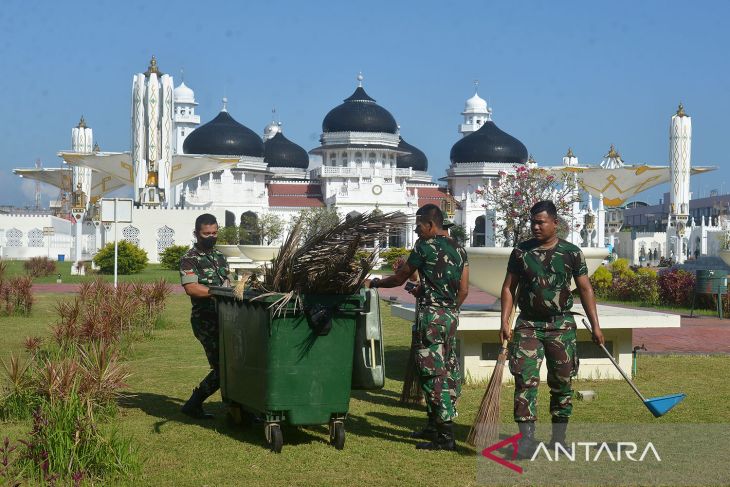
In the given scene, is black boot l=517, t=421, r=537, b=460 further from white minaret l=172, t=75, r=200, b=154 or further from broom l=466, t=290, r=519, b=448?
white minaret l=172, t=75, r=200, b=154

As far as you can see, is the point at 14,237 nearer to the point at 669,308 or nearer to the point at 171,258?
the point at 171,258

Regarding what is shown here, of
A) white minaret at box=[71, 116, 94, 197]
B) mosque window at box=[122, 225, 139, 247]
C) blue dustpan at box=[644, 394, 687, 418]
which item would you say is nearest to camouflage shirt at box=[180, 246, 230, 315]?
blue dustpan at box=[644, 394, 687, 418]

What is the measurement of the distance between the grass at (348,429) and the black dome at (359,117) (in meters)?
57.8

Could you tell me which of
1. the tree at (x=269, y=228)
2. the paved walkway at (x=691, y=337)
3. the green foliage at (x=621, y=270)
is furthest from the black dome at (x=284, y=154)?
the paved walkway at (x=691, y=337)

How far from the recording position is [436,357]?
208 inches

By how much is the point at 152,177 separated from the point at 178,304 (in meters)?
28.5

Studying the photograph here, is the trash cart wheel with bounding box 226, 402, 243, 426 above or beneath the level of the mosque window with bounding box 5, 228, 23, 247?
beneath

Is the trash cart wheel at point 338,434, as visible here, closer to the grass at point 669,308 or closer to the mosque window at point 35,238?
the grass at point 669,308

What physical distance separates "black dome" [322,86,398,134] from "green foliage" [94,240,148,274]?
122 feet

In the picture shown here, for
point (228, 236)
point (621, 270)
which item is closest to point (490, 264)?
point (621, 270)

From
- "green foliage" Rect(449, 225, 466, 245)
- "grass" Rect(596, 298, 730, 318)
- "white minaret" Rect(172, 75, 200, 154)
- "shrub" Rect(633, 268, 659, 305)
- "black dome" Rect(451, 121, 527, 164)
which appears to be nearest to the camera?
"green foliage" Rect(449, 225, 466, 245)

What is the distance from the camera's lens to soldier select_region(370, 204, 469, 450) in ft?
17.3

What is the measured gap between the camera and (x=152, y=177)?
44188 millimetres

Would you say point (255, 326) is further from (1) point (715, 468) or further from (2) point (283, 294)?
(1) point (715, 468)
